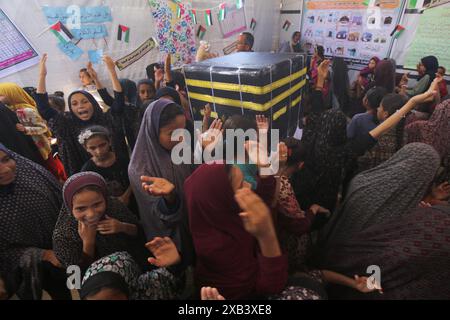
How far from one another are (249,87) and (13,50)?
2748 millimetres

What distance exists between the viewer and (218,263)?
84cm

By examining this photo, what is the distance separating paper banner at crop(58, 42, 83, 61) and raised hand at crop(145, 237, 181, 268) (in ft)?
9.68

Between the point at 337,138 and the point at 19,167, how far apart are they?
5.48 ft

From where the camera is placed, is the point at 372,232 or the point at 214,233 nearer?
the point at 214,233

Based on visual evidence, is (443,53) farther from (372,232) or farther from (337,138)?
(372,232)

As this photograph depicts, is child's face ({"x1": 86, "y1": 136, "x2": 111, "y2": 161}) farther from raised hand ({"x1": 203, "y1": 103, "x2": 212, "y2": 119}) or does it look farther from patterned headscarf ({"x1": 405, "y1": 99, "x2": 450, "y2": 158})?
patterned headscarf ({"x1": 405, "y1": 99, "x2": 450, "y2": 158})

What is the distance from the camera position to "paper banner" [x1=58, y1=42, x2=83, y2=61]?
280 cm

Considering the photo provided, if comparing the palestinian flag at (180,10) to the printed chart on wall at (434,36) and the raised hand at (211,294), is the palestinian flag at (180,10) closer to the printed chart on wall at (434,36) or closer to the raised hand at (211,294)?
the printed chart on wall at (434,36)

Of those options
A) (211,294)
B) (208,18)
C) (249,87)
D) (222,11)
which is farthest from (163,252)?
(222,11)

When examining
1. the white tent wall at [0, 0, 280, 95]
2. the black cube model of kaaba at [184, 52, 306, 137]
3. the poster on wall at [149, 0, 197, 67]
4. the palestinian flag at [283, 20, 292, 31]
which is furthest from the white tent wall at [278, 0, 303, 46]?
the black cube model of kaaba at [184, 52, 306, 137]

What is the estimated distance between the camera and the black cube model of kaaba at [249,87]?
121 centimetres
